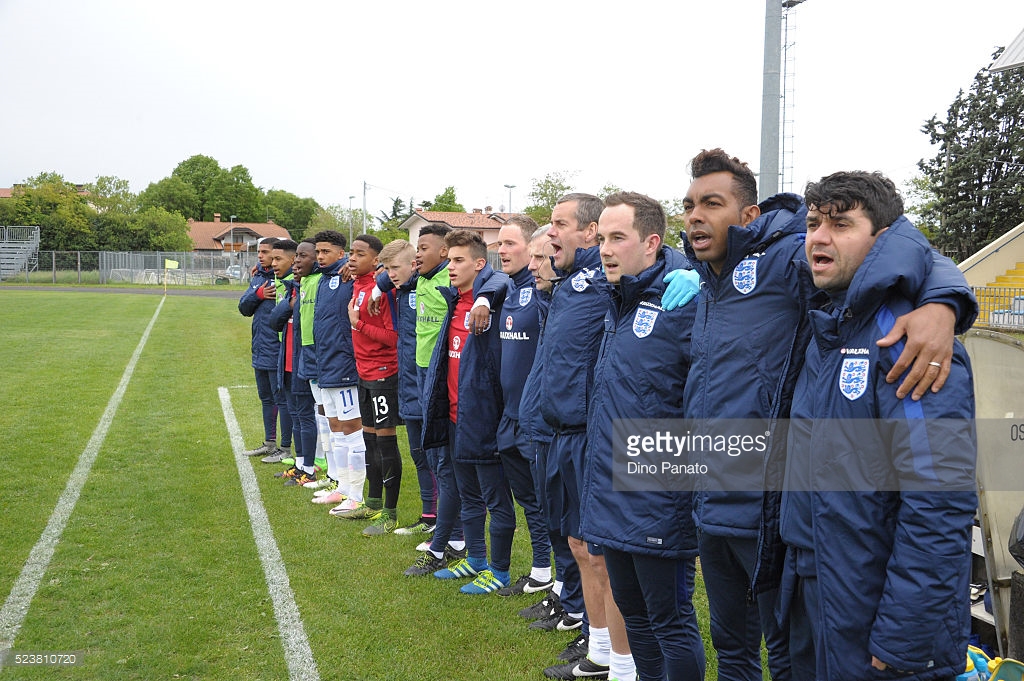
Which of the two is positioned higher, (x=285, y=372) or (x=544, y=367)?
(x=544, y=367)

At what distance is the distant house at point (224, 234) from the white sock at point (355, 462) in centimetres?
8640

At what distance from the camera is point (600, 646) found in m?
4.06

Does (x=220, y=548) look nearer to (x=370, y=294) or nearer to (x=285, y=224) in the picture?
(x=370, y=294)

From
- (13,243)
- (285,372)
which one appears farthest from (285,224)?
(285,372)

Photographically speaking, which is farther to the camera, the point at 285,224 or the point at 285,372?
the point at 285,224

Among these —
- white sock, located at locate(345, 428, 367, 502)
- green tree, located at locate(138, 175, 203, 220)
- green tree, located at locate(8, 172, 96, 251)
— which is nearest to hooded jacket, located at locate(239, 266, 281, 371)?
white sock, located at locate(345, 428, 367, 502)

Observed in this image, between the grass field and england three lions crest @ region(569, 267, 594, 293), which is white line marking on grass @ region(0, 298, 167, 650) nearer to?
the grass field

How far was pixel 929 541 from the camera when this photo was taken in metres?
2.02

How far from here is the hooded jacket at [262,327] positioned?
869 cm

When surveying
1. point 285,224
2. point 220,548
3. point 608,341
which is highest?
point 285,224

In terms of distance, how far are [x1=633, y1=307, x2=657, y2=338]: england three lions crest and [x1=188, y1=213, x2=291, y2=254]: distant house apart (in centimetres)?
9045

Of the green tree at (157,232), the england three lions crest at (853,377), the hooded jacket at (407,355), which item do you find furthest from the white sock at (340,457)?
the green tree at (157,232)

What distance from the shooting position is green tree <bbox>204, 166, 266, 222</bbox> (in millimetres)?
102000

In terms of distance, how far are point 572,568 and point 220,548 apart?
291cm
